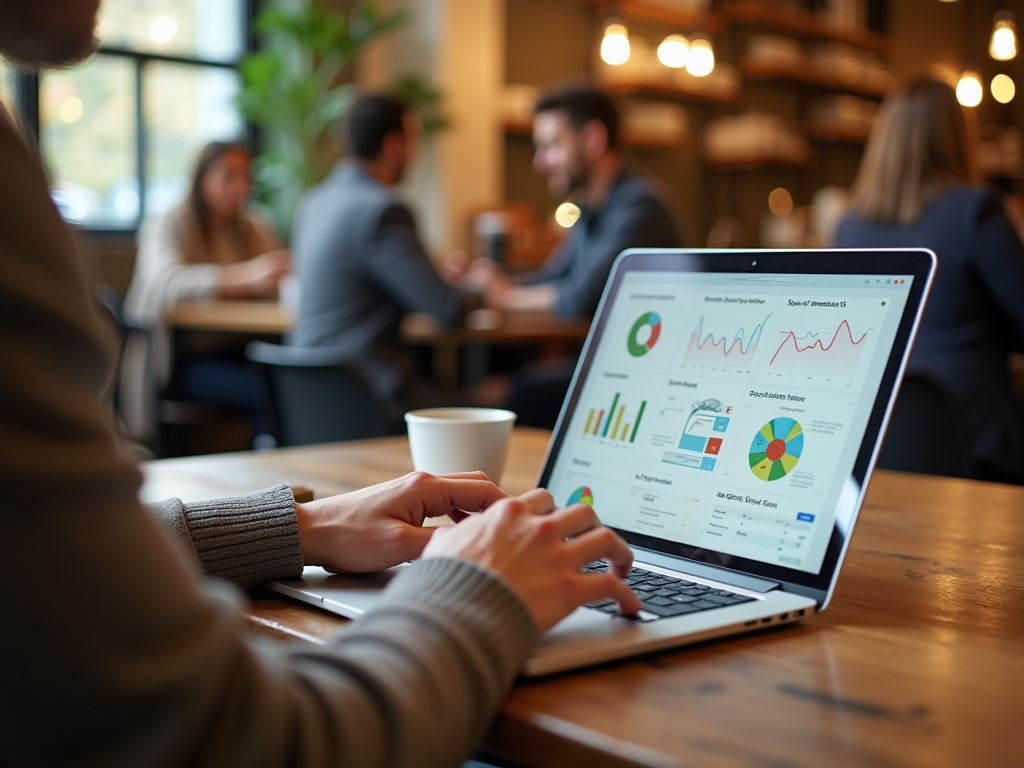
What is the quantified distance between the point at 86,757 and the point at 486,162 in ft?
17.2

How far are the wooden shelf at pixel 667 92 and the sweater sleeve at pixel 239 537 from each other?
5251mm

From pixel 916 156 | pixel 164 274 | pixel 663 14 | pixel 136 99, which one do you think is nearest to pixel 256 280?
pixel 164 274

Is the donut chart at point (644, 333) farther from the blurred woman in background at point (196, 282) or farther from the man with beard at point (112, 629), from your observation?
the blurred woman in background at point (196, 282)

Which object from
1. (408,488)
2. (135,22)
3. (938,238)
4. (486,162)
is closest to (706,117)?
(486,162)

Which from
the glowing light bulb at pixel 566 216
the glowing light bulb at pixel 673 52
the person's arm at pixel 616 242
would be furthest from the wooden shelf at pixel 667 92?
the person's arm at pixel 616 242

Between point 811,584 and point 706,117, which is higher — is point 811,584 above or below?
below

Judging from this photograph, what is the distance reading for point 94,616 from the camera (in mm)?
442

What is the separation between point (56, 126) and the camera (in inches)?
174

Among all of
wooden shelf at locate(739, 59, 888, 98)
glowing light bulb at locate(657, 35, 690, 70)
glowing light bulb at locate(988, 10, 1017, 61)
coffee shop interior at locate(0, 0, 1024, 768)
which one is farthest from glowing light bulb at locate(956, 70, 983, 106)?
glowing light bulb at locate(657, 35, 690, 70)

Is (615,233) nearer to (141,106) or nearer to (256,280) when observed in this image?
(256,280)

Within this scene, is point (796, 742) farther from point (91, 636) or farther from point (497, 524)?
point (91, 636)

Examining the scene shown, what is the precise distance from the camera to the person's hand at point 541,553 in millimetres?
613

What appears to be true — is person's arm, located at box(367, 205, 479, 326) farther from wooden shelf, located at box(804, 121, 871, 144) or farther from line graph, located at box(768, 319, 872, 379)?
wooden shelf, located at box(804, 121, 871, 144)

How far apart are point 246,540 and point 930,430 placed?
1.41 metres
